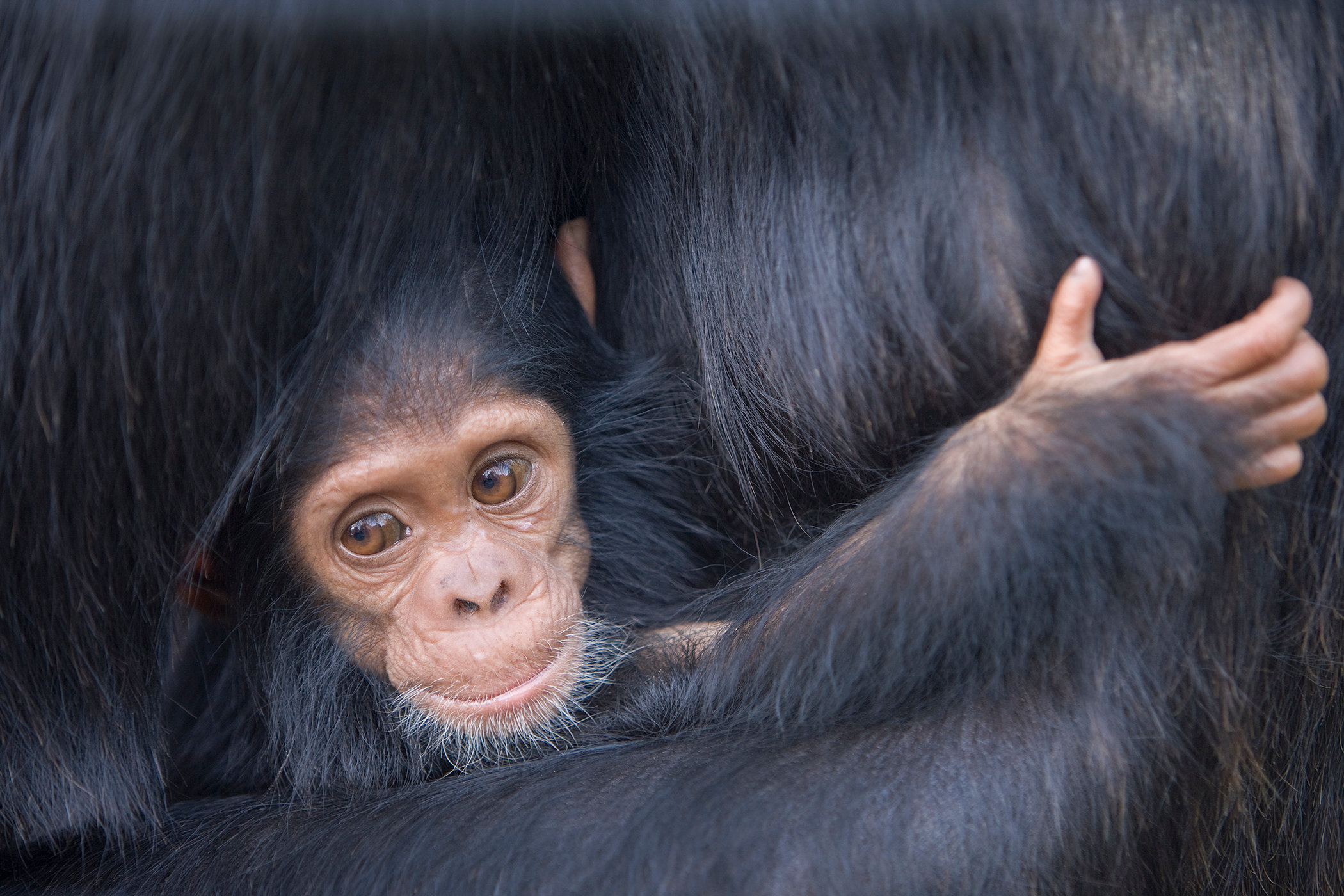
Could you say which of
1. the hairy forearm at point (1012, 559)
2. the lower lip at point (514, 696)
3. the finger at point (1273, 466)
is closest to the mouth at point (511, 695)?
the lower lip at point (514, 696)

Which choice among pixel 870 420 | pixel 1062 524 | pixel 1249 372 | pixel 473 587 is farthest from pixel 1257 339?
pixel 473 587

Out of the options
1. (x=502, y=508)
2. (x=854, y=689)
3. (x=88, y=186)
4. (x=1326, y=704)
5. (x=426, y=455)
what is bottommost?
(x=1326, y=704)

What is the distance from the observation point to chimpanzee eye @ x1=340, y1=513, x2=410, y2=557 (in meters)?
2.09

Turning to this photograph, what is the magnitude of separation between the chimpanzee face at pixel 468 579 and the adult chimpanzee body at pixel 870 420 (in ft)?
0.76

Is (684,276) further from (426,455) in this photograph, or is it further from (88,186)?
(88,186)

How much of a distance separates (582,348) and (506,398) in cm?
21

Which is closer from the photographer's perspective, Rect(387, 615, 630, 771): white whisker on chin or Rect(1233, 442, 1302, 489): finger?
Rect(1233, 442, 1302, 489): finger

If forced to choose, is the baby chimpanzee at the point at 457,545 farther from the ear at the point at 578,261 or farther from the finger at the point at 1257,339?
the finger at the point at 1257,339

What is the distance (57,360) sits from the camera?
157 centimetres

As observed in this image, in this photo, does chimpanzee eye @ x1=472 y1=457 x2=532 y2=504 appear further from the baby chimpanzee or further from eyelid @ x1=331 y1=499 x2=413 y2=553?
eyelid @ x1=331 y1=499 x2=413 y2=553

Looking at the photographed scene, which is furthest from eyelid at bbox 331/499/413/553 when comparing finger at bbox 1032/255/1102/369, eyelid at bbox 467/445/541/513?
finger at bbox 1032/255/1102/369

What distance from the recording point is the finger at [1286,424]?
1413 millimetres

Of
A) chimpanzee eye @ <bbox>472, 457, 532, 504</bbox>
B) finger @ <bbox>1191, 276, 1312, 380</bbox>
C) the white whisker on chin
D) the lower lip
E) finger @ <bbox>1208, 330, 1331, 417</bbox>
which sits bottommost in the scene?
the white whisker on chin

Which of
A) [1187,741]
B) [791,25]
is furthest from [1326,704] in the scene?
[791,25]
